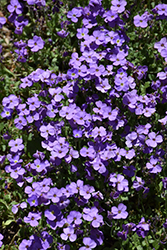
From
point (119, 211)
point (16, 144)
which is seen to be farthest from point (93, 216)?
point (16, 144)

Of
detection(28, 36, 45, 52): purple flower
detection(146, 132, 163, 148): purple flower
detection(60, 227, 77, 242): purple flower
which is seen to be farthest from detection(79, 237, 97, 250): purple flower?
detection(28, 36, 45, 52): purple flower

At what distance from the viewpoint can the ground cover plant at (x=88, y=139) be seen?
438 cm

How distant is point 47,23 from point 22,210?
3.49 metres

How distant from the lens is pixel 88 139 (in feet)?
16.6

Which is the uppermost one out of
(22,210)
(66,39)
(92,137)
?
(66,39)

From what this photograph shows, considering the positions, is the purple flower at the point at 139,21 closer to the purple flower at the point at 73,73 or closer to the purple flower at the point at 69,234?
the purple flower at the point at 73,73

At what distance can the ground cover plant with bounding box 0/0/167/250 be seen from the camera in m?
4.38

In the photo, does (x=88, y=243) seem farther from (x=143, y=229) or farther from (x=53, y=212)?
(x=143, y=229)

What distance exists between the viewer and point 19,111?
5.34 m

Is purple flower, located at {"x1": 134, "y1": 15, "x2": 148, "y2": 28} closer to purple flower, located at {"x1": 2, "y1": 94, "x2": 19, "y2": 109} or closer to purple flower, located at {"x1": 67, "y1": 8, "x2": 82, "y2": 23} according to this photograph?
purple flower, located at {"x1": 67, "y1": 8, "x2": 82, "y2": 23}

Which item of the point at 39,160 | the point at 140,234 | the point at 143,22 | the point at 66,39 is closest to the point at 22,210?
the point at 39,160

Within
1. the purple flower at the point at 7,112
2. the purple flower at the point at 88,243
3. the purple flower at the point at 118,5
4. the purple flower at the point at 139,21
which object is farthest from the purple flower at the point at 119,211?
the purple flower at the point at 118,5

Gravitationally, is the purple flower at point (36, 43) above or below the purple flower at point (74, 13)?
below

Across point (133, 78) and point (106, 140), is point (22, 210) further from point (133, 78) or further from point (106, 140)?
point (133, 78)
